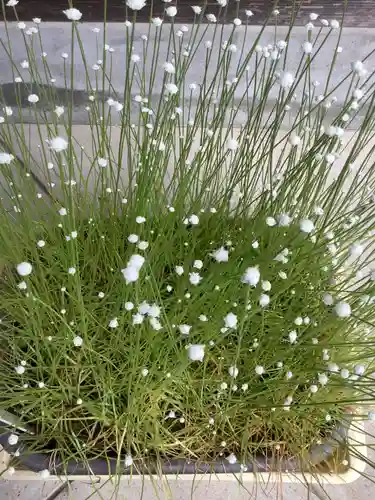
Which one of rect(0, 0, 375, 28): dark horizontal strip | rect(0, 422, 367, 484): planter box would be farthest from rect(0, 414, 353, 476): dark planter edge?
rect(0, 0, 375, 28): dark horizontal strip

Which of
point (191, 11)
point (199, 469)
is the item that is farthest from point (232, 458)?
point (191, 11)

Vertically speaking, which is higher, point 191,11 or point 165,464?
point 191,11

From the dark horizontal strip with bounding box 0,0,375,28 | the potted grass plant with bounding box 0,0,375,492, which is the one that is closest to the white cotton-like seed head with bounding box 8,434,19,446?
the potted grass plant with bounding box 0,0,375,492

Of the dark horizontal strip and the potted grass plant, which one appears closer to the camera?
the potted grass plant

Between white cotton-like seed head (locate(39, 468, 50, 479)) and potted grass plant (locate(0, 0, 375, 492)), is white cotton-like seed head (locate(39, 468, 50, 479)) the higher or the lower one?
the lower one

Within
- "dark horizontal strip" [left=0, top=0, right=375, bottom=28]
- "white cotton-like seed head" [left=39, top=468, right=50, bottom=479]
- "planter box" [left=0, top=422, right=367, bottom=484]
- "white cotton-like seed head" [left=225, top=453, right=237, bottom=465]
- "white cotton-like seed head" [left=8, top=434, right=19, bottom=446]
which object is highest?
"dark horizontal strip" [left=0, top=0, right=375, bottom=28]

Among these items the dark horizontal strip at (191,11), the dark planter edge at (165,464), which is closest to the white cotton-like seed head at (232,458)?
the dark planter edge at (165,464)

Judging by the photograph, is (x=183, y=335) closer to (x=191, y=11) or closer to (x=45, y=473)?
(x=45, y=473)

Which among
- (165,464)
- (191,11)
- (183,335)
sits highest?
(191,11)

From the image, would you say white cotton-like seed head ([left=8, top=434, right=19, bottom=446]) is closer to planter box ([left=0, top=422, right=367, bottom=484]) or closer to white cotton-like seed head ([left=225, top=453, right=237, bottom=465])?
planter box ([left=0, top=422, right=367, bottom=484])
